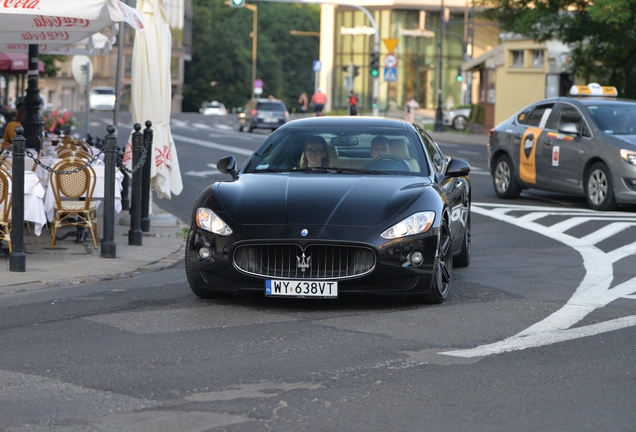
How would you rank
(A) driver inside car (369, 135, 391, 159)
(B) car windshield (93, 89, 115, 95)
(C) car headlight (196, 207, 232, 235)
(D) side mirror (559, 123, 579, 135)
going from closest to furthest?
(C) car headlight (196, 207, 232, 235) → (A) driver inside car (369, 135, 391, 159) → (D) side mirror (559, 123, 579, 135) → (B) car windshield (93, 89, 115, 95)

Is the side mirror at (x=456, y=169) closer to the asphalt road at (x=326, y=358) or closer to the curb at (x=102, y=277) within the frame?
the asphalt road at (x=326, y=358)

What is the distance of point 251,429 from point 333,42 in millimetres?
86304

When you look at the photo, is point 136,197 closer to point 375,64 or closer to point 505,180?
point 505,180

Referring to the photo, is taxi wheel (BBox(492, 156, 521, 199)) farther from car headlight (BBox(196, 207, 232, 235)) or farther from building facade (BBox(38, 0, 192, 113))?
building facade (BBox(38, 0, 192, 113))

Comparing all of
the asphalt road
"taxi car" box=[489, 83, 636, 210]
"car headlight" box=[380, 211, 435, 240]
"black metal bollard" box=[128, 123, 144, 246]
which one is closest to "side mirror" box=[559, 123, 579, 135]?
"taxi car" box=[489, 83, 636, 210]

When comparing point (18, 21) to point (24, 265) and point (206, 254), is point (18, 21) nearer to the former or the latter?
point (24, 265)

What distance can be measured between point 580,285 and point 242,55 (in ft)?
360

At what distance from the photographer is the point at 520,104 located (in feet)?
158

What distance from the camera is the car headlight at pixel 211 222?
26.6 ft

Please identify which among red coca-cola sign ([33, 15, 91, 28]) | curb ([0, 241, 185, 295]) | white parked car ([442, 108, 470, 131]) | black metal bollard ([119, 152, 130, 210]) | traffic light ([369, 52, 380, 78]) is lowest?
curb ([0, 241, 185, 295])

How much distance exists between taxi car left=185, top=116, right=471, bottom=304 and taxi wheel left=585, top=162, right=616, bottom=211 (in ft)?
24.6

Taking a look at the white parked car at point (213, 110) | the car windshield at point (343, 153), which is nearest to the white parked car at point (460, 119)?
the white parked car at point (213, 110)

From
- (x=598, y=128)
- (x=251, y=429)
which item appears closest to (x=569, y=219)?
(x=598, y=128)

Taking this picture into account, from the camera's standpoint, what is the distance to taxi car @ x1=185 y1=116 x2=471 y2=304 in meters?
7.90
